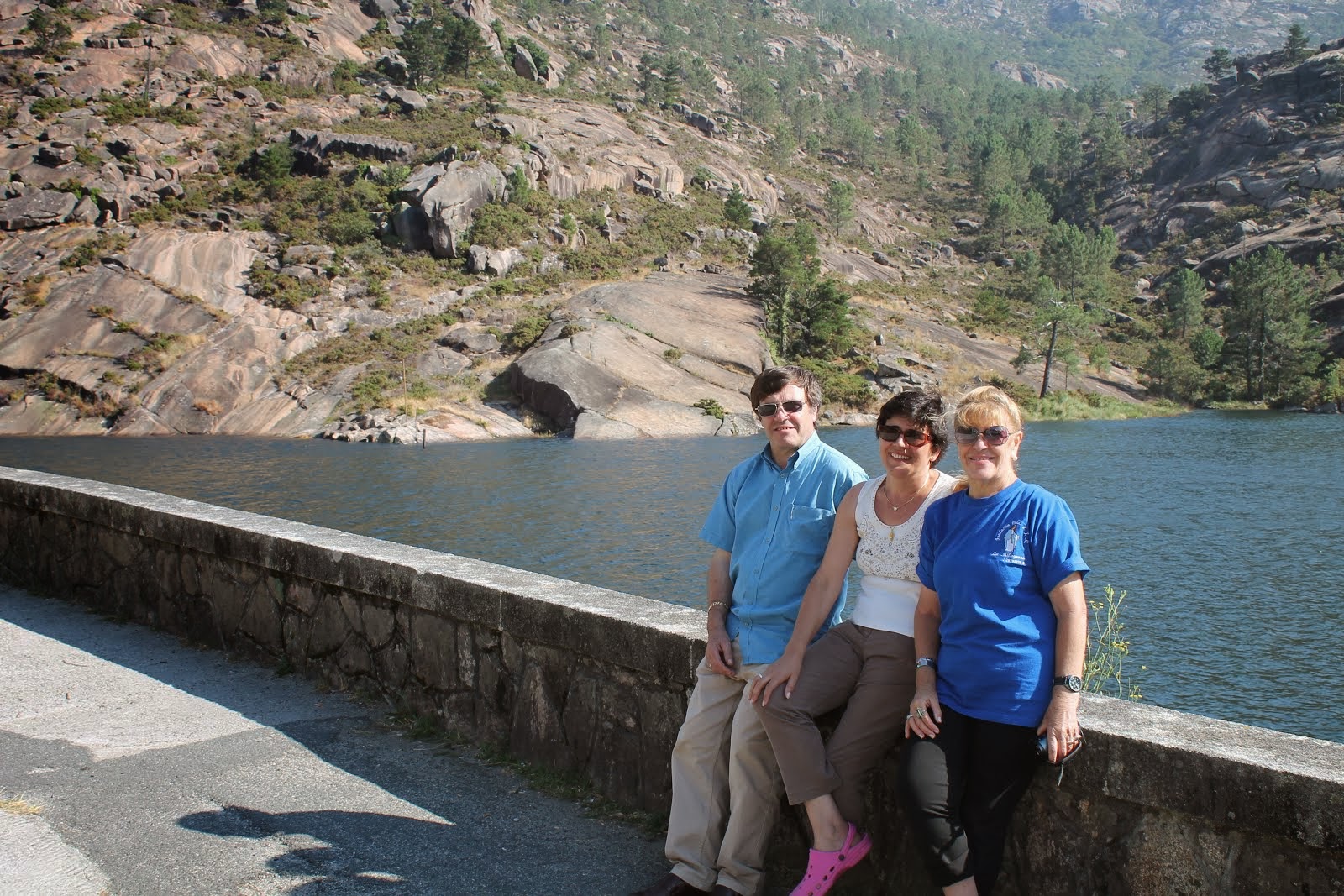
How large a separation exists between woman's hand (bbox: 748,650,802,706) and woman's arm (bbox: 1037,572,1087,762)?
793mm

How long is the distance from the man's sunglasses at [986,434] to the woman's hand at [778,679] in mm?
898

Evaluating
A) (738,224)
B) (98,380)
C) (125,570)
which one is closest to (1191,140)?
(738,224)

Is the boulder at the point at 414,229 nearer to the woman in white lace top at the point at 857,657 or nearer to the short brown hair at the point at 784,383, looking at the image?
the short brown hair at the point at 784,383

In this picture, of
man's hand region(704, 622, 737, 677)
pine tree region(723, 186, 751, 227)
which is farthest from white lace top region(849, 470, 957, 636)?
pine tree region(723, 186, 751, 227)

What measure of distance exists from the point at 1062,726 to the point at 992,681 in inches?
8.9

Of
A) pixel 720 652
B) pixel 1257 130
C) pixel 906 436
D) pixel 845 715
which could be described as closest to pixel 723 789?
pixel 720 652

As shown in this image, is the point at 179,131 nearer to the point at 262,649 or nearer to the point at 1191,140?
the point at 262,649

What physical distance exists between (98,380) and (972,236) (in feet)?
295

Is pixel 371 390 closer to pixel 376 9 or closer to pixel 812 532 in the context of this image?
pixel 812 532

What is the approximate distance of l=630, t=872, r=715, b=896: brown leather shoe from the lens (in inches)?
135

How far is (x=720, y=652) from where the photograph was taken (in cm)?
364

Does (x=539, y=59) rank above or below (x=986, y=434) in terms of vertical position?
above

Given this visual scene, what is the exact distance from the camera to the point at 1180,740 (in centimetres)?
278

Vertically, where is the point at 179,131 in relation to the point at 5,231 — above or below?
above
